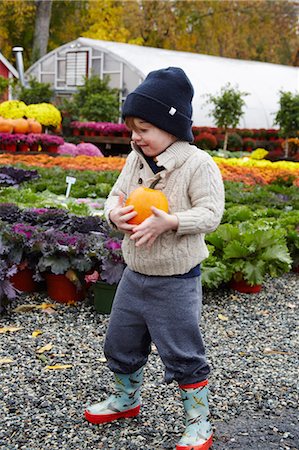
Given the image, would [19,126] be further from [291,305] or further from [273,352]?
[273,352]

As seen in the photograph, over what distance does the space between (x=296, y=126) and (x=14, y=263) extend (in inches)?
603

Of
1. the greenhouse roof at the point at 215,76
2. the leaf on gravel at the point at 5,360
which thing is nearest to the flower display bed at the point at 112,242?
the leaf on gravel at the point at 5,360

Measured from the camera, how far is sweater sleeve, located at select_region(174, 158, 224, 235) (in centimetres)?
275

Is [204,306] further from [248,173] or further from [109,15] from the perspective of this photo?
[109,15]

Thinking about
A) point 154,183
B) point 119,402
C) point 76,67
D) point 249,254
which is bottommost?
point 119,402

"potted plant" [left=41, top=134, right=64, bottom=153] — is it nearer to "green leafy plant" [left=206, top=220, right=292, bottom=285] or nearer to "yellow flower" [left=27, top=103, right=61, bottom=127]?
"yellow flower" [left=27, top=103, right=61, bottom=127]

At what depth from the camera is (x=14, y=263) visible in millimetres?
5035

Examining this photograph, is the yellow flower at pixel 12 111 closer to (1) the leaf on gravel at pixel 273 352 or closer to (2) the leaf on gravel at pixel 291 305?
(2) the leaf on gravel at pixel 291 305

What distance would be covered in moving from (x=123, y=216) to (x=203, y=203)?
319mm

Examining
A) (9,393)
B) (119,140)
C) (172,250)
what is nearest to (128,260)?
(172,250)

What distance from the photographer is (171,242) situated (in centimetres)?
287

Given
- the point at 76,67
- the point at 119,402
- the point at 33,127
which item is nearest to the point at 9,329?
the point at 119,402

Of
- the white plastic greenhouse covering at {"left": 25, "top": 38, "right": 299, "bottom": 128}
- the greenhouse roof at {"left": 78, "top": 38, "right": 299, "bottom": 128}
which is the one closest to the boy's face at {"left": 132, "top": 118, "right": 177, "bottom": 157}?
the greenhouse roof at {"left": 78, "top": 38, "right": 299, "bottom": 128}

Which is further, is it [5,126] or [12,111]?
[12,111]
